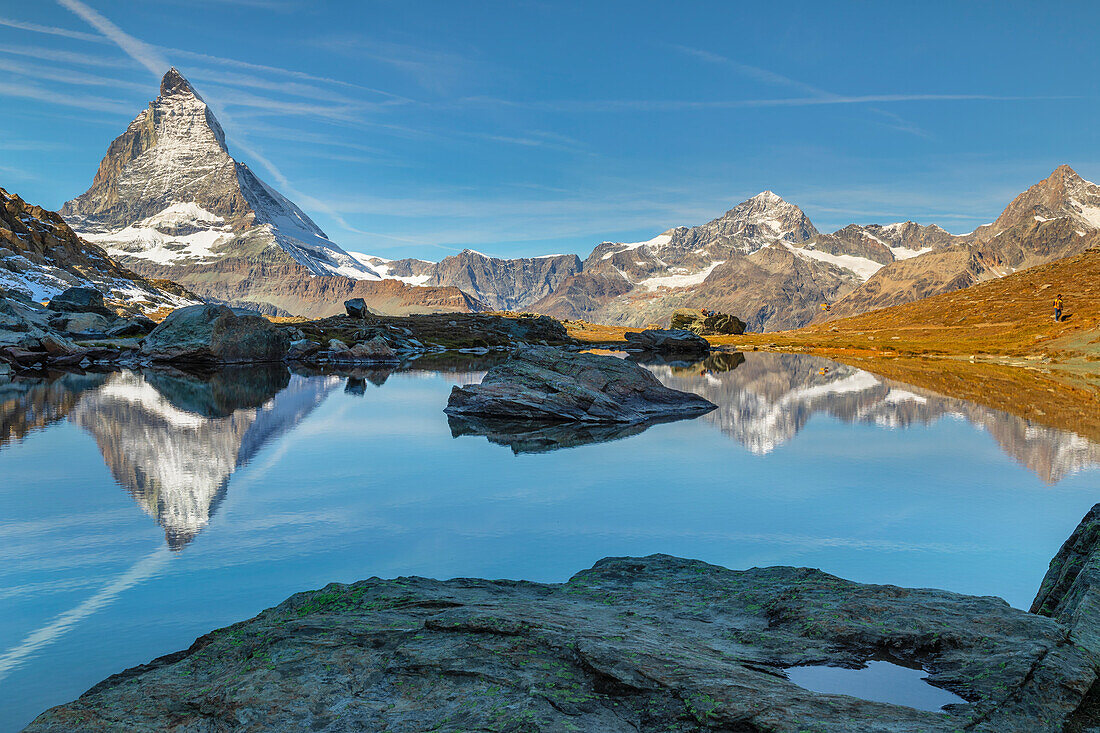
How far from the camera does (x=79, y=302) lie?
120 m

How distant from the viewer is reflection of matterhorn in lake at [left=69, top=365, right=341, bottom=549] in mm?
23456

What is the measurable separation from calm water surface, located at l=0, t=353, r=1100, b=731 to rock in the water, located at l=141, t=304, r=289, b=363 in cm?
4641

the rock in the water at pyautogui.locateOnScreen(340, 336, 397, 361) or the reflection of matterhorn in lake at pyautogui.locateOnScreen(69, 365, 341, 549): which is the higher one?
the rock in the water at pyautogui.locateOnScreen(340, 336, 397, 361)

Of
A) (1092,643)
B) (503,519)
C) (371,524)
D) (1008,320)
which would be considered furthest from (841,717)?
(1008,320)

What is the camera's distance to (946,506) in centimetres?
2370

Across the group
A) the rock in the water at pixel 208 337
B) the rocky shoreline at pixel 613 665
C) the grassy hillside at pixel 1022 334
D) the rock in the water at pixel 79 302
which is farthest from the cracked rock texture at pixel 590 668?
the rock in the water at pixel 79 302

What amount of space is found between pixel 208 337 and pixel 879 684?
10022 centimetres

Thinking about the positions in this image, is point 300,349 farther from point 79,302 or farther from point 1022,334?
point 1022,334

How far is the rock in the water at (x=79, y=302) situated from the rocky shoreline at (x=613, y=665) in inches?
5455

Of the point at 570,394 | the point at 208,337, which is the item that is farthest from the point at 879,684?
the point at 208,337

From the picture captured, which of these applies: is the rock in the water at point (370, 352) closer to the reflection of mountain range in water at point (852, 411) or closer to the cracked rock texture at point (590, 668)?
the reflection of mountain range in water at point (852, 411)

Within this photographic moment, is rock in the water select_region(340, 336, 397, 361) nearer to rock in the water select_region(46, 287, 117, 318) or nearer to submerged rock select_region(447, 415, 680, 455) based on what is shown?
rock in the water select_region(46, 287, 117, 318)

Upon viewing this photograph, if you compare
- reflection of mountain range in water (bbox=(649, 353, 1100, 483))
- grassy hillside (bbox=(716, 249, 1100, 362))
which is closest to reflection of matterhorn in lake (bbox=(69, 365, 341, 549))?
reflection of mountain range in water (bbox=(649, 353, 1100, 483))

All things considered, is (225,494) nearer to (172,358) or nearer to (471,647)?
(471,647)
